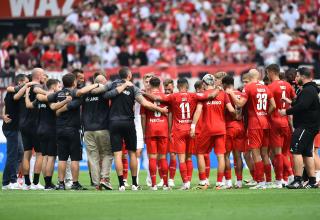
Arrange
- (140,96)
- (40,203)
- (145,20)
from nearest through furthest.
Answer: (40,203) < (140,96) < (145,20)

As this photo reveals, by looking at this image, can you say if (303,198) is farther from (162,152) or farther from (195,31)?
(195,31)

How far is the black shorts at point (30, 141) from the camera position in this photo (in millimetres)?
23641

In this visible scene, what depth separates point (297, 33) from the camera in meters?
39.6

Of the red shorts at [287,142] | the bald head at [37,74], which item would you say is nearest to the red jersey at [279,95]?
the red shorts at [287,142]

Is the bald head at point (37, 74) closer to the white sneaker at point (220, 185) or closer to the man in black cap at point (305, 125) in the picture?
the white sneaker at point (220, 185)

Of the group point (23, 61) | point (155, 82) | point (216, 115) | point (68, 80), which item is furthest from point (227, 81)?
point (23, 61)

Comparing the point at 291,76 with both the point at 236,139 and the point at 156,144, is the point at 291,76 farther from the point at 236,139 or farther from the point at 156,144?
the point at 156,144

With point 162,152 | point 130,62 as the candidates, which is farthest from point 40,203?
point 130,62

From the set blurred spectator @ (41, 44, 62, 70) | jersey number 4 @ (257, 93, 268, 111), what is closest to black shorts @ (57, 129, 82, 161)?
jersey number 4 @ (257, 93, 268, 111)

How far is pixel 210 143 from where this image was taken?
2255 cm

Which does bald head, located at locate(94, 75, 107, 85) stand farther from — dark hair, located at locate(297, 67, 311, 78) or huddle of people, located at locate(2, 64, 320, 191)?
dark hair, located at locate(297, 67, 311, 78)

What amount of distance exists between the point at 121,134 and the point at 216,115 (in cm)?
196

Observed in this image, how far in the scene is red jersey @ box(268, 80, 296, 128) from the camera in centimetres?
2242

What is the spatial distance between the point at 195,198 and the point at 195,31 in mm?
22890
